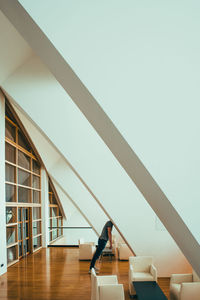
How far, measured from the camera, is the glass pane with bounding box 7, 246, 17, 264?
10570 millimetres

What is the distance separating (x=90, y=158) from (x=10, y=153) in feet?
11.0

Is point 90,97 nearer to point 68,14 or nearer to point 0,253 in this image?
point 68,14

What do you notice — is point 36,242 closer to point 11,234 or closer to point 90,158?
point 11,234

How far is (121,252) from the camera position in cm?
1155

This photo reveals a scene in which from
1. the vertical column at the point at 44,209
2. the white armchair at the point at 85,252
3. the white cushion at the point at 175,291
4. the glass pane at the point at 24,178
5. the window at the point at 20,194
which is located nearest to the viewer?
the white cushion at the point at 175,291

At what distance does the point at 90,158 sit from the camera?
9.45 metres

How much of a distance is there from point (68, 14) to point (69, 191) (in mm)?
14113

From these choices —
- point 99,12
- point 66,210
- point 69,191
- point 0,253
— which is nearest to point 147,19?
point 99,12

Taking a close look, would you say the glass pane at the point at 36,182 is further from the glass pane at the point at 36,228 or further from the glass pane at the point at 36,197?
the glass pane at the point at 36,228

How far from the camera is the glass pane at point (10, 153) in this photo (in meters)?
10.8

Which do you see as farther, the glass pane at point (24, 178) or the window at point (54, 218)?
the window at point (54, 218)

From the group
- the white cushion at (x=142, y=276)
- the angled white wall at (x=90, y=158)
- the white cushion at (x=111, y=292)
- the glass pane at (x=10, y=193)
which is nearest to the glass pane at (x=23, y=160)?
the glass pane at (x=10, y=193)

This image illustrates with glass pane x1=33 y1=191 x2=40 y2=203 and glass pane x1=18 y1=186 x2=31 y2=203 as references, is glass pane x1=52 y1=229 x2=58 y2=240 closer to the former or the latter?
glass pane x1=33 y1=191 x2=40 y2=203

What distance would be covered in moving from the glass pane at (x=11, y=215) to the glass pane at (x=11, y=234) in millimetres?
238
